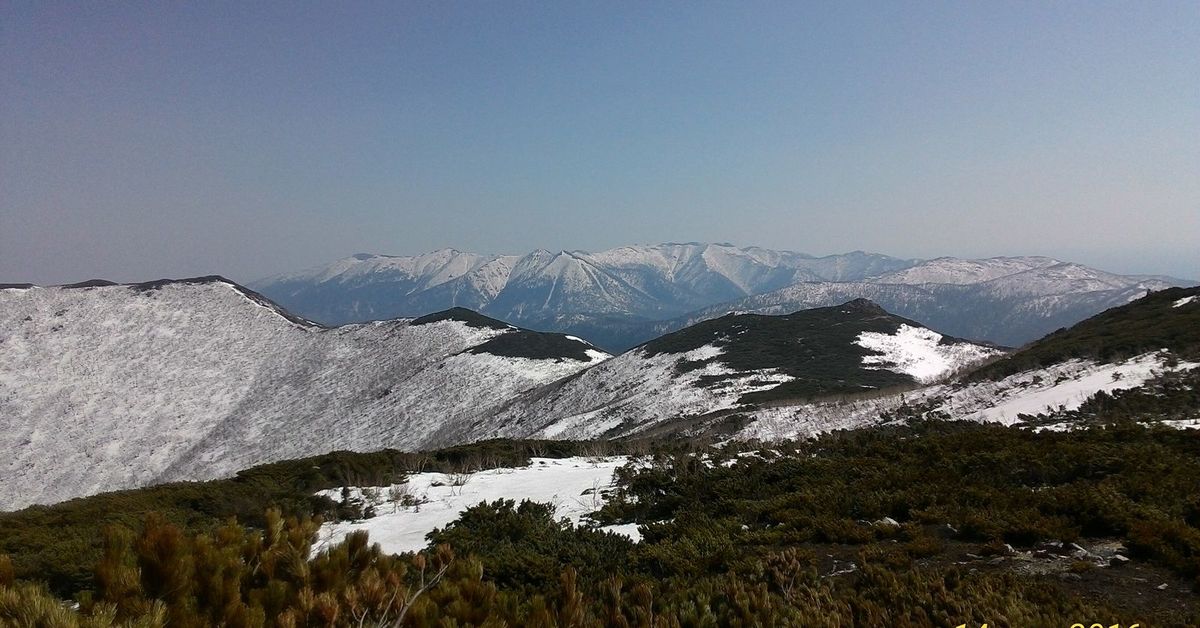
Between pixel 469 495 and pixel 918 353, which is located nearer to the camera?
pixel 469 495

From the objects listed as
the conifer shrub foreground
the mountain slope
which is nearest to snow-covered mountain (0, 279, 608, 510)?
the mountain slope

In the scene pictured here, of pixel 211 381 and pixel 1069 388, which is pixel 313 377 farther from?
pixel 1069 388

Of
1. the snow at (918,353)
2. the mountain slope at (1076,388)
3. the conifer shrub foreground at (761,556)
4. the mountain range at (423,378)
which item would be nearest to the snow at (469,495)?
the conifer shrub foreground at (761,556)

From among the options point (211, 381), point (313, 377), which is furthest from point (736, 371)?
point (211, 381)

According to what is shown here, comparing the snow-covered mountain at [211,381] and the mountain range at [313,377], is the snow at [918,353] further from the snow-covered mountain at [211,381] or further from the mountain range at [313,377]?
the snow-covered mountain at [211,381]

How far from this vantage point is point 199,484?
1494 centimetres

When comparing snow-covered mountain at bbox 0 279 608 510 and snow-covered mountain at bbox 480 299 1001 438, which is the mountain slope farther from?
snow-covered mountain at bbox 0 279 608 510

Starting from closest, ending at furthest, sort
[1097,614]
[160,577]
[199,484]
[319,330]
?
[160,577]
[1097,614]
[199,484]
[319,330]

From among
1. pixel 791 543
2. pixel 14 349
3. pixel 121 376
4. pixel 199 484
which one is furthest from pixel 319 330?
pixel 791 543

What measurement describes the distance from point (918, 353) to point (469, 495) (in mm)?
50372

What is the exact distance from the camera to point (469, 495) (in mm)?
13539

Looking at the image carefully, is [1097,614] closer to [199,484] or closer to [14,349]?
[199,484]

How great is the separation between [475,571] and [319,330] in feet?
283

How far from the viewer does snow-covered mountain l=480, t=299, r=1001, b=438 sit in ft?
124
